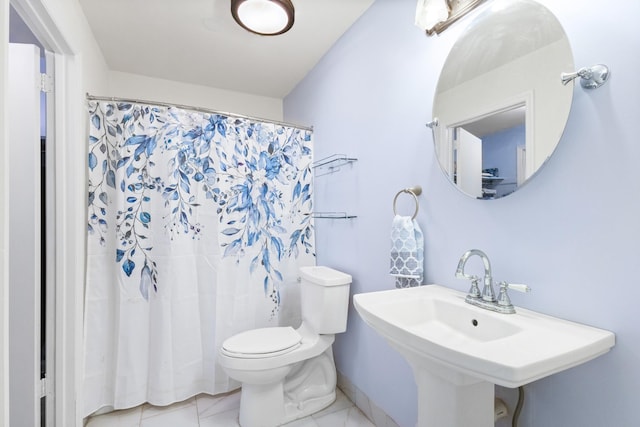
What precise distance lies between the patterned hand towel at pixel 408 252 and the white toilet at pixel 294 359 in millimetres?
486

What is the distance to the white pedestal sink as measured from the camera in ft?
2.13

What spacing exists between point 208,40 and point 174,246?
134 centimetres

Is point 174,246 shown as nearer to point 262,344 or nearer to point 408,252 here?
point 262,344

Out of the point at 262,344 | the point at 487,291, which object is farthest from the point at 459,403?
the point at 262,344

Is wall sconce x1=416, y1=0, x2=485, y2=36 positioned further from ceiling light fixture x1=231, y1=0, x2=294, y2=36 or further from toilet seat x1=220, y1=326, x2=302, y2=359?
toilet seat x1=220, y1=326, x2=302, y2=359

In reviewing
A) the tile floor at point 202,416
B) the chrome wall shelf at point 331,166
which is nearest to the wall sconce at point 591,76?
the chrome wall shelf at point 331,166

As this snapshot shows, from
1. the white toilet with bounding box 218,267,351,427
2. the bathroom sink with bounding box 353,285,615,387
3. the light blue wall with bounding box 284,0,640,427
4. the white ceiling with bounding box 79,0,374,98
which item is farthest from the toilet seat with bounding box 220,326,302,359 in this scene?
the white ceiling with bounding box 79,0,374,98

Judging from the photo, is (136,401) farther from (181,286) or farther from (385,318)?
(385,318)

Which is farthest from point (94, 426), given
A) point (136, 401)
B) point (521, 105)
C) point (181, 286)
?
point (521, 105)

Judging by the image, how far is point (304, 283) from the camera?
6.15 feet

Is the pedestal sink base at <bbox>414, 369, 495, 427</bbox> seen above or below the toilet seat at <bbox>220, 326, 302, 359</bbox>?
above

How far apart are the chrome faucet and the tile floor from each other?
1089mm

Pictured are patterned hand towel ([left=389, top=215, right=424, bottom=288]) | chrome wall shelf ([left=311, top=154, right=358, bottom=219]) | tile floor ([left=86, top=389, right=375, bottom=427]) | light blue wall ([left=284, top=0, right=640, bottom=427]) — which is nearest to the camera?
light blue wall ([left=284, top=0, right=640, bottom=427])

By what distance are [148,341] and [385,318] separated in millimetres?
1532
